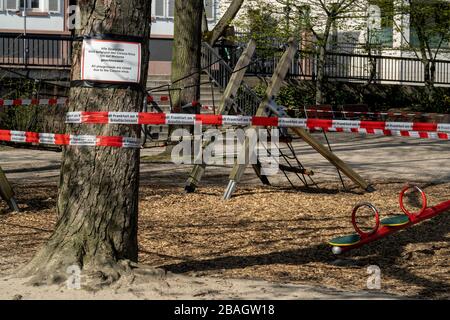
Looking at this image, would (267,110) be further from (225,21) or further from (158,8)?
(158,8)

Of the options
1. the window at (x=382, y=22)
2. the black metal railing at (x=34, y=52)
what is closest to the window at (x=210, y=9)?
the window at (x=382, y=22)

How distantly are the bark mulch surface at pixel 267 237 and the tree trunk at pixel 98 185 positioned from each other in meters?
1.08

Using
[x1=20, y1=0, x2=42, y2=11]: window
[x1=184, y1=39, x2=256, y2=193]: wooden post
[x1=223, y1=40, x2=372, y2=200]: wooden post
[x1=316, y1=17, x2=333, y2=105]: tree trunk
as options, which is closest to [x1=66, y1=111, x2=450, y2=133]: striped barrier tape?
[x1=223, y1=40, x2=372, y2=200]: wooden post

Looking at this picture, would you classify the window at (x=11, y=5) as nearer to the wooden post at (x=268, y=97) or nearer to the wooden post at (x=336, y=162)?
the wooden post at (x=268, y=97)

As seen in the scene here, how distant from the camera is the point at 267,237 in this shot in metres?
11.3

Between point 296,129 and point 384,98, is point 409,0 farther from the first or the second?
point 296,129

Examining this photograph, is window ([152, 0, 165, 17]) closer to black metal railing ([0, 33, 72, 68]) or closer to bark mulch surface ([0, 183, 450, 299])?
black metal railing ([0, 33, 72, 68])

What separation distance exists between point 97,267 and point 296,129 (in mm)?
5826

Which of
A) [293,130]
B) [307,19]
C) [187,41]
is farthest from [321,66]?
[293,130]

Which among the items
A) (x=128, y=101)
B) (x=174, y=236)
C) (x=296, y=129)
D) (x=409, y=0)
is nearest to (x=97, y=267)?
(x=128, y=101)

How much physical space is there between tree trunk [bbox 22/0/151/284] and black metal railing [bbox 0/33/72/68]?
2163 cm

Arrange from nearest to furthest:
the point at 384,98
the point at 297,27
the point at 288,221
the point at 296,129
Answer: the point at 288,221
the point at 296,129
the point at 297,27
the point at 384,98

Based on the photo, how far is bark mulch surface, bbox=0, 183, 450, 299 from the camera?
9.52 m

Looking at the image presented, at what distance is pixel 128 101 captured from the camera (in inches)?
337
